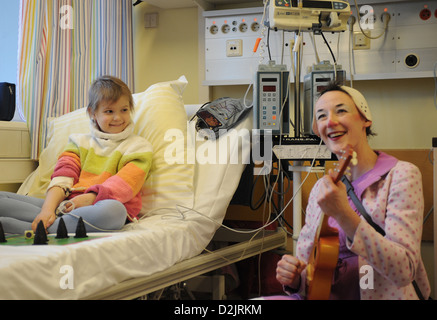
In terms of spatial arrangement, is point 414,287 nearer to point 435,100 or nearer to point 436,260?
point 436,260

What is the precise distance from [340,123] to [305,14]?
38.5 inches

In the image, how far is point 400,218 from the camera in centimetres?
103

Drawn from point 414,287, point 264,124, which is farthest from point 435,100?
point 414,287

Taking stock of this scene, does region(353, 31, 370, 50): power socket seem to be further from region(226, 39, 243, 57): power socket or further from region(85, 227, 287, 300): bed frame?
region(85, 227, 287, 300): bed frame

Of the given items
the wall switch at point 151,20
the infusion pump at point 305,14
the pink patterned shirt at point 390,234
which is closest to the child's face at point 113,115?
the infusion pump at point 305,14

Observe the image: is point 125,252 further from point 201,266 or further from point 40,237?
point 201,266

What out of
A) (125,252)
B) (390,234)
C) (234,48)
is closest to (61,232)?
(125,252)

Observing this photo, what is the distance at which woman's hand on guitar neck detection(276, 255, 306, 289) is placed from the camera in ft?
3.83

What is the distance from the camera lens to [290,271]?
3.83ft

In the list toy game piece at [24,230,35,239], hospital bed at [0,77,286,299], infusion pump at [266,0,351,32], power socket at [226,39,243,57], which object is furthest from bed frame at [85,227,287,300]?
power socket at [226,39,243,57]

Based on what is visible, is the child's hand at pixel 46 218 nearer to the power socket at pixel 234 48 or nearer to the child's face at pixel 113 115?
the child's face at pixel 113 115

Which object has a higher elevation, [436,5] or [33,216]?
[436,5]

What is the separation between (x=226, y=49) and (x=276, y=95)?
106 cm

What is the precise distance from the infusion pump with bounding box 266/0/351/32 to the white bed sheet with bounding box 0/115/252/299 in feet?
1.51
